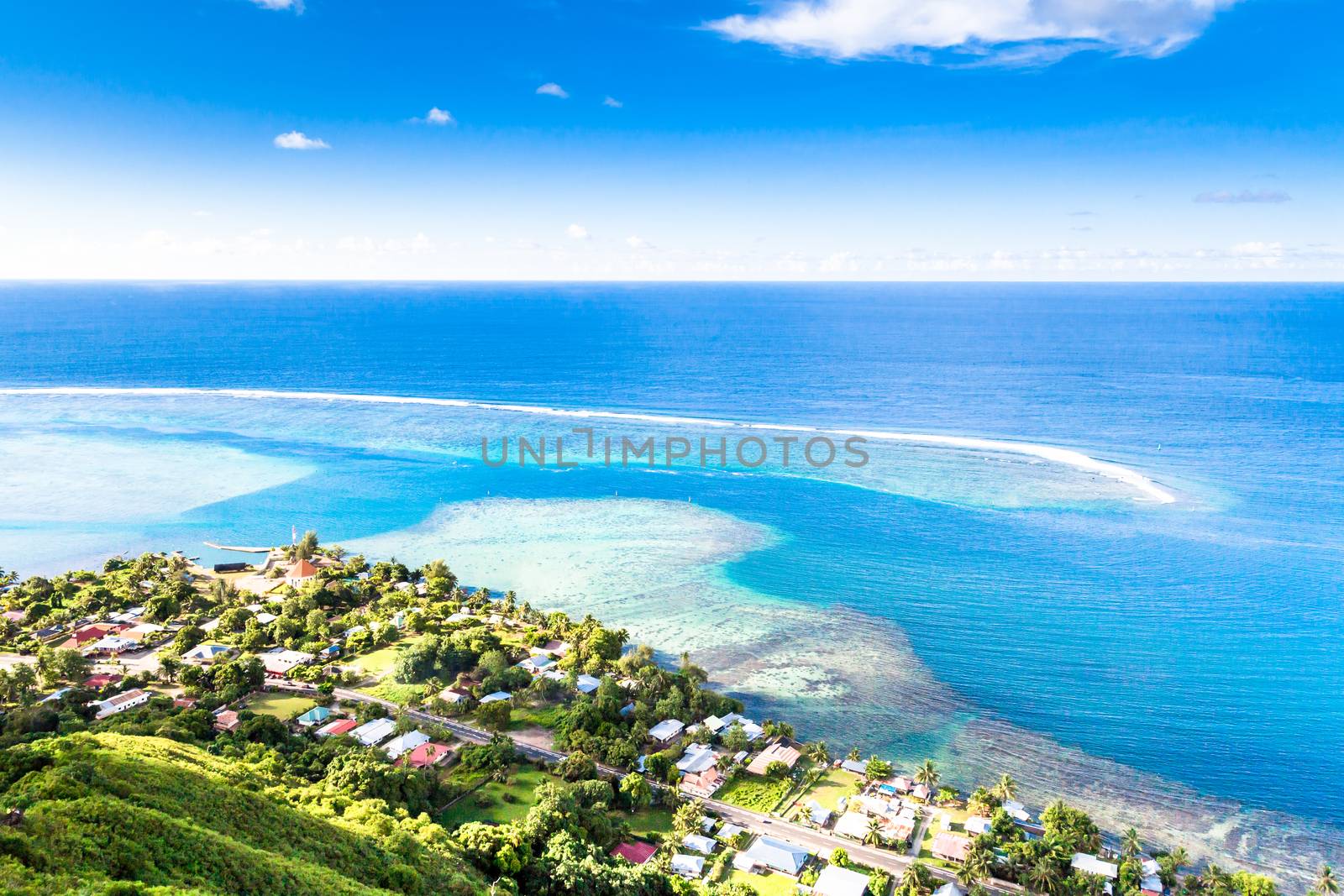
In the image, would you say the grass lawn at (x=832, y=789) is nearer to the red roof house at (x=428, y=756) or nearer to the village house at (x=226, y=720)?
the red roof house at (x=428, y=756)

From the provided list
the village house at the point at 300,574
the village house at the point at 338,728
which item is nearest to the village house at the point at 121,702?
the village house at the point at 338,728

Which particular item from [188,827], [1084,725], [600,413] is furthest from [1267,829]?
[600,413]

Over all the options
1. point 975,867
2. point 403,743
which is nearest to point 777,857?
point 975,867

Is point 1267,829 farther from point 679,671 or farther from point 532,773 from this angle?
point 532,773

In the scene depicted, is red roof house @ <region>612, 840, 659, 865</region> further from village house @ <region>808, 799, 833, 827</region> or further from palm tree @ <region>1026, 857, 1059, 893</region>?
palm tree @ <region>1026, 857, 1059, 893</region>

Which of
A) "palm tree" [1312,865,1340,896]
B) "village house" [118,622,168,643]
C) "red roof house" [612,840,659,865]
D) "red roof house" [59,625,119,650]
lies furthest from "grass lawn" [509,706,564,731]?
"palm tree" [1312,865,1340,896]
